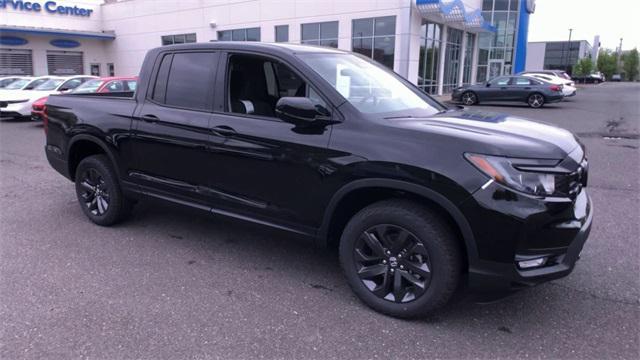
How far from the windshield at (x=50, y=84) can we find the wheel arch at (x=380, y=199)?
1546cm

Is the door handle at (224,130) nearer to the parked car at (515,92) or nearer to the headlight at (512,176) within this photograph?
the headlight at (512,176)

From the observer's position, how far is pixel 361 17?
23.6 meters

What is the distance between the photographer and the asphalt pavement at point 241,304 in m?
2.90

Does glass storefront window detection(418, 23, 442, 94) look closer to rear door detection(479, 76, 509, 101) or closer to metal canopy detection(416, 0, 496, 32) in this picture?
metal canopy detection(416, 0, 496, 32)

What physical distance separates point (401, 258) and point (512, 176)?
0.87m

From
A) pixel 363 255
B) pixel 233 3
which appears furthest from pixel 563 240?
pixel 233 3

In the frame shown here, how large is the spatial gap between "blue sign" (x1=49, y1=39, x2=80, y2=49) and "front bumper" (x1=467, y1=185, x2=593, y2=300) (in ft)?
114

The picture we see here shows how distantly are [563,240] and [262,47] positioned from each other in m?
2.58

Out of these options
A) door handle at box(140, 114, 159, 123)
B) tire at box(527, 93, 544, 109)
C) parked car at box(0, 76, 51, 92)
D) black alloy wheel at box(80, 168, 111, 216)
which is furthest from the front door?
tire at box(527, 93, 544, 109)

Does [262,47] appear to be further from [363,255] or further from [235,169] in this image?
[363,255]

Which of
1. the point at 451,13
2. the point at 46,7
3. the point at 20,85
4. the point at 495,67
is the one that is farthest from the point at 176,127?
the point at 495,67

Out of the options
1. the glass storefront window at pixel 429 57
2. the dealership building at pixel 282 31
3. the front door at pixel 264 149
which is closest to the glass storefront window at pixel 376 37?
the dealership building at pixel 282 31

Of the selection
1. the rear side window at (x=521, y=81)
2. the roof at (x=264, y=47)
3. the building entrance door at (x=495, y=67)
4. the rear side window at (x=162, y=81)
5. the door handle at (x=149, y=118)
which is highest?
the building entrance door at (x=495, y=67)

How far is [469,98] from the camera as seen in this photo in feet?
76.1
